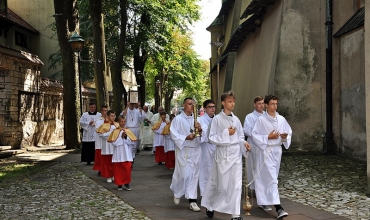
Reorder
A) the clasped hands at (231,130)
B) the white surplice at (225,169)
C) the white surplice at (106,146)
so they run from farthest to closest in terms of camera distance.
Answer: the white surplice at (106,146) → the clasped hands at (231,130) → the white surplice at (225,169)

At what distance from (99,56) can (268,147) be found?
40.6 feet

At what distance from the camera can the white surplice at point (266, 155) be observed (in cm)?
680

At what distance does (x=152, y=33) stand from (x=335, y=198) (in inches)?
806

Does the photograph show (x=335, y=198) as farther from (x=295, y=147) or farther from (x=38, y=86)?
(x=38, y=86)

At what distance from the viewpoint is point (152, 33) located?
87.3ft

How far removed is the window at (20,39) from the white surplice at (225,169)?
22269mm

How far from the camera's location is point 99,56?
1805 centimetres

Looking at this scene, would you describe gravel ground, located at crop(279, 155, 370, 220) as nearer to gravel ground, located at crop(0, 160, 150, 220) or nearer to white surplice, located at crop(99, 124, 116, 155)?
gravel ground, located at crop(0, 160, 150, 220)

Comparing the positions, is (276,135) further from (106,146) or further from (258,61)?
(258,61)

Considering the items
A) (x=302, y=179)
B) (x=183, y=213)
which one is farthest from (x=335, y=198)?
(x=183, y=213)

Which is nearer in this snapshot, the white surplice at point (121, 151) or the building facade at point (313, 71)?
the white surplice at point (121, 151)

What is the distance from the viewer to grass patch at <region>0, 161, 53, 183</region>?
11.1m

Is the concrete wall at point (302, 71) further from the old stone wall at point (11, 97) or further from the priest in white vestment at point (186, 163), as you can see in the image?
the old stone wall at point (11, 97)

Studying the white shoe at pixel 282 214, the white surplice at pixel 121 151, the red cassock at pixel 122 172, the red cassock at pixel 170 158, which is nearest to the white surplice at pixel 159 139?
the red cassock at pixel 170 158
